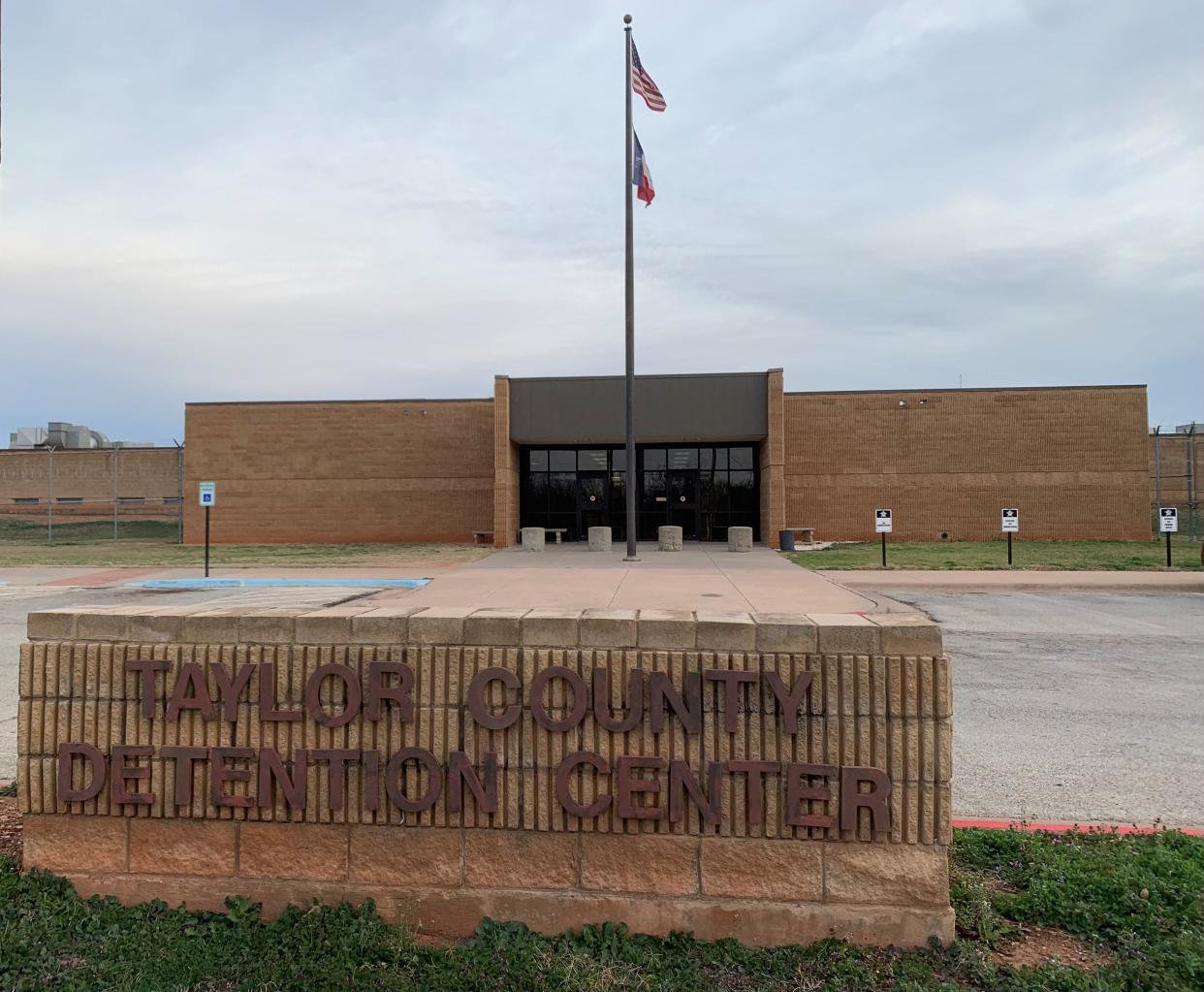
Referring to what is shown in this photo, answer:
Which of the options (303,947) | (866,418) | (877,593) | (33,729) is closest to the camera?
(303,947)

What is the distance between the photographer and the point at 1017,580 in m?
17.2

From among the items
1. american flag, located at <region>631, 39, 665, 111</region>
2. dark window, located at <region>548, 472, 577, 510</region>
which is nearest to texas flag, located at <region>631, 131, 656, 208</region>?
american flag, located at <region>631, 39, 665, 111</region>

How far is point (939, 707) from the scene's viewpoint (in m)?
3.12

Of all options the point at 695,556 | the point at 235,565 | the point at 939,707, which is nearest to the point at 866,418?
the point at 695,556

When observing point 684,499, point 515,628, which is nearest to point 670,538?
point 684,499

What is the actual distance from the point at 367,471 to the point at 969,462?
2437 centimetres

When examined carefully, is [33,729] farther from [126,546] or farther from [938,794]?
[126,546]

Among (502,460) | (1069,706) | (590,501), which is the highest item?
(502,460)

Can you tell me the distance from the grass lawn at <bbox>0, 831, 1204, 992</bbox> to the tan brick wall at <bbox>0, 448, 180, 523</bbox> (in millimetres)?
38887

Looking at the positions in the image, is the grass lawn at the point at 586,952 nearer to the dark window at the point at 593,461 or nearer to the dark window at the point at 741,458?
the dark window at the point at 741,458

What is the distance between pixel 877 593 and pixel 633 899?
12.9 metres

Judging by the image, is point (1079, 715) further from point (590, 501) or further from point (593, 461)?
point (593, 461)

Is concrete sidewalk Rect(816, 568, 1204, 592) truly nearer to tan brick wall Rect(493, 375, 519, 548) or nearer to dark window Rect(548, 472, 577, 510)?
tan brick wall Rect(493, 375, 519, 548)

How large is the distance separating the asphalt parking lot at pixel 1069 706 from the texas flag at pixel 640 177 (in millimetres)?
12309
